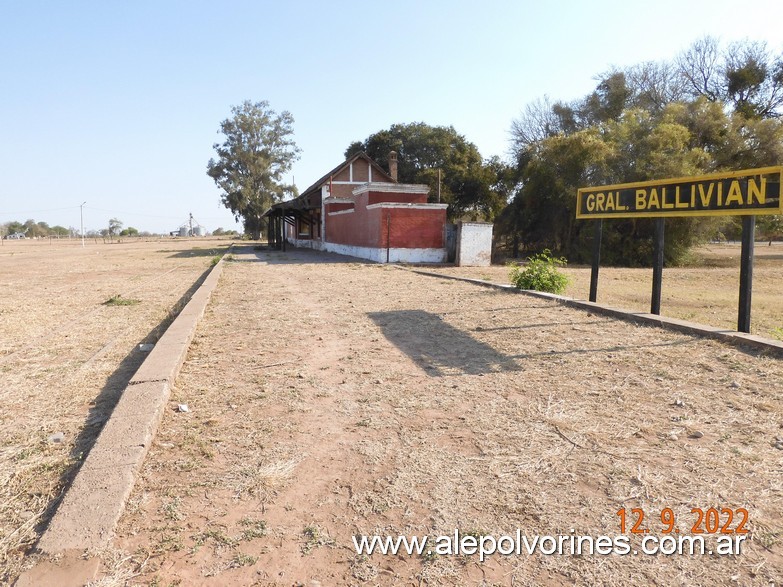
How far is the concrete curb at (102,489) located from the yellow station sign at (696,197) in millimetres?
5517

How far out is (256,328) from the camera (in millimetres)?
6242

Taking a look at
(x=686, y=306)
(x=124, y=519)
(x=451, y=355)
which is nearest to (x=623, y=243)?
(x=686, y=306)

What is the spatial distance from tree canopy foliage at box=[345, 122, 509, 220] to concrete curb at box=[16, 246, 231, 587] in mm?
31566

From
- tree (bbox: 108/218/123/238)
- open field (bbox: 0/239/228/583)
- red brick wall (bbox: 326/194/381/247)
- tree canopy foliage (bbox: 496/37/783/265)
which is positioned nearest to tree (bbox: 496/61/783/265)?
tree canopy foliage (bbox: 496/37/783/265)

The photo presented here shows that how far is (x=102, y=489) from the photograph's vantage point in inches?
91.4

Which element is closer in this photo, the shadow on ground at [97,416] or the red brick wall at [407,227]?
the shadow on ground at [97,416]

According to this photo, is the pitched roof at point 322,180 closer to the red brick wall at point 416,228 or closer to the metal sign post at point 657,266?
the red brick wall at point 416,228

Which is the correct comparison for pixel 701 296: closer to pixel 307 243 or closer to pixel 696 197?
pixel 696 197

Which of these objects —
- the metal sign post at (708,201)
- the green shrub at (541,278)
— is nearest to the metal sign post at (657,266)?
the metal sign post at (708,201)

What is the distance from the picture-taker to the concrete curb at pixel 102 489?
185cm

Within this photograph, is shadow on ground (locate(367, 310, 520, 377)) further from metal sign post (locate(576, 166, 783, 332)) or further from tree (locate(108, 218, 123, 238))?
tree (locate(108, 218, 123, 238))

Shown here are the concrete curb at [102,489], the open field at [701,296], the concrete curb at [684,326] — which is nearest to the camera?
the concrete curb at [102,489]

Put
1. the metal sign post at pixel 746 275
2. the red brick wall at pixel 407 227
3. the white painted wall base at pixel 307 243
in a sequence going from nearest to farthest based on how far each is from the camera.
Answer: the metal sign post at pixel 746 275 → the red brick wall at pixel 407 227 → the white painted wall base at pixel 307 243

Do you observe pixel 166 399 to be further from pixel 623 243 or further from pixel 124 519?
pixel 623 243
